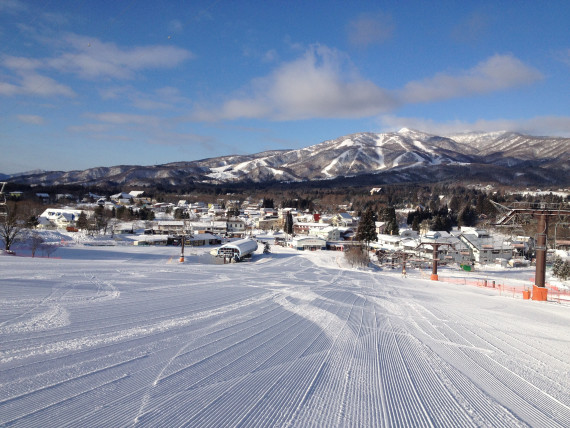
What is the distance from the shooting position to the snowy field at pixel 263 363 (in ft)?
11.1

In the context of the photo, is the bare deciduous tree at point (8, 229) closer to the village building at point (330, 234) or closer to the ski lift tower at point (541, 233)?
the ski lift tower at point (541, 233)

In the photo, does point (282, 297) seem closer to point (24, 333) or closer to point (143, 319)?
point (143, 319)

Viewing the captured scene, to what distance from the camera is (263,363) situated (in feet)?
15.2

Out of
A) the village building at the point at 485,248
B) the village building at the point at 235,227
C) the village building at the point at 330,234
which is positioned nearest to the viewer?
the village building at the point at 485,248

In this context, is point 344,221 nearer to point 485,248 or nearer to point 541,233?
point 485,248

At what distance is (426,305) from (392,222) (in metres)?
40.3

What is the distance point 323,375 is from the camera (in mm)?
4336

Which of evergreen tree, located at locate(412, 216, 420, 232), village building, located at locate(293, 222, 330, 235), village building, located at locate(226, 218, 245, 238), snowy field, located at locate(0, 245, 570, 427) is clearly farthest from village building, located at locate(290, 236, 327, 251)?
snowy field, located at locate(0, 245, 570, 427)

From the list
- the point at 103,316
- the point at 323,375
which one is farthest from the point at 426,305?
the point at 103,316

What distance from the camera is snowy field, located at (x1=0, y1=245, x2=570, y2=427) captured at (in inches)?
133

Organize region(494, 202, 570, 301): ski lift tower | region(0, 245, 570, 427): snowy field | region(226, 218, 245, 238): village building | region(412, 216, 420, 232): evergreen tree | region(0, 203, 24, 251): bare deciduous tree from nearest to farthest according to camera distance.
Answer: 1. region(0, 245, 570, 427): snowy field
2. region(494, 202, 570, 301): ski lift tower
3. region(0, 203, 24, 251): bare deciduous tree
4. region(226, 218, 245, 238): village building
5. region(412, 216, 420, 232): evergreen tree

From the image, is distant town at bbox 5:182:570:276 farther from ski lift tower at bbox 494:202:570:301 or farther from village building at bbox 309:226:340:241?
ski lift tower at bbox 494:202:570:301

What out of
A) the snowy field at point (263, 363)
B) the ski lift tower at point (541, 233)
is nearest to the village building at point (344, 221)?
the ski lift tower at point (541, 233)

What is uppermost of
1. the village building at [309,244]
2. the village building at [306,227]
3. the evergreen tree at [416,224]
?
the evergreen tree at [416,224]
